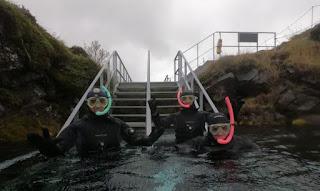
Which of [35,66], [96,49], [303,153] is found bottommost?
[303,153]

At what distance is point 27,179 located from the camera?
252 cm

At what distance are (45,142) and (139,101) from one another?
16.8 ft

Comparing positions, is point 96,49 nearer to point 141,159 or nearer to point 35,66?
point 35,66

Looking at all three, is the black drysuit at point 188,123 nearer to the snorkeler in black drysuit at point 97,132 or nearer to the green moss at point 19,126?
the snorkeler in black drysuit at point 97,132

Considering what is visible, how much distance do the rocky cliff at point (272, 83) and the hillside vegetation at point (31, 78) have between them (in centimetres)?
567

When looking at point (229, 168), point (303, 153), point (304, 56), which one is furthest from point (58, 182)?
point (304, 56)

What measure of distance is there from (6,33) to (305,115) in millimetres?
10085

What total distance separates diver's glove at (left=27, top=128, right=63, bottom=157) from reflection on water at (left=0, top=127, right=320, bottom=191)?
32 centimetres

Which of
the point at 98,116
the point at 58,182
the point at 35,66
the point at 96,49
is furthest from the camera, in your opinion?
the point at 96,49

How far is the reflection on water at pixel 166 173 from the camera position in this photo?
2248 mm

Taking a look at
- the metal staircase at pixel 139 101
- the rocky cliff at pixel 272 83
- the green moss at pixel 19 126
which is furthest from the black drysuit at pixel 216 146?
the rocky cliff at pixel 272 83

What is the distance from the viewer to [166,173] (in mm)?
2623

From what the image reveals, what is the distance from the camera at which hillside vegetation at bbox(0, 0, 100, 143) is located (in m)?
5.14

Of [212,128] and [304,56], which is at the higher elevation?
[304,56]
